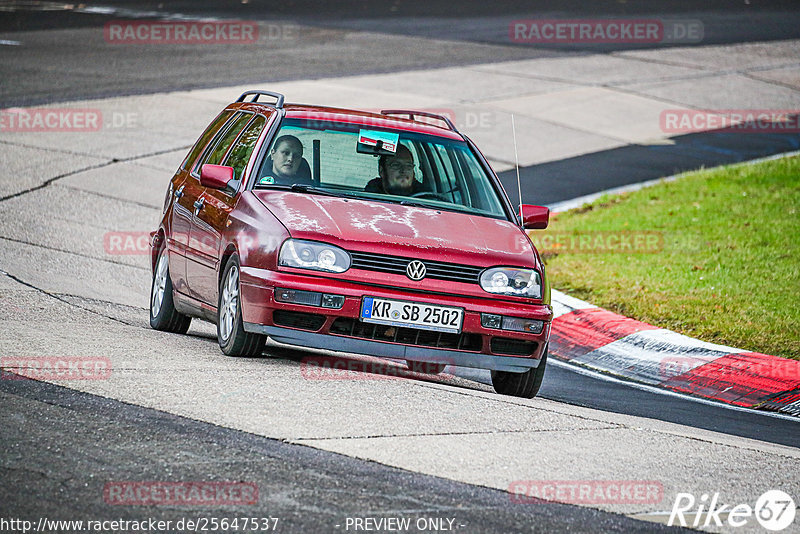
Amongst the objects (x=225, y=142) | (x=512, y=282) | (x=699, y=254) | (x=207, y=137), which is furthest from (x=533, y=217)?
(x=699, y=254)

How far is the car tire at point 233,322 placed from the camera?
24.7 ft

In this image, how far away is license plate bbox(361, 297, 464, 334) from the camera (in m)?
7.23

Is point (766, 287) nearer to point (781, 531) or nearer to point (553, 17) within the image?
point (781, 531)

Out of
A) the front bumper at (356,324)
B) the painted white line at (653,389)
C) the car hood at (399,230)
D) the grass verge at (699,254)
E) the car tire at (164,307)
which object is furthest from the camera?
the grass verge at (699,254)

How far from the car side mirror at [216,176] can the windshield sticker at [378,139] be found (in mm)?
905

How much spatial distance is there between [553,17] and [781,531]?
94.1 ft

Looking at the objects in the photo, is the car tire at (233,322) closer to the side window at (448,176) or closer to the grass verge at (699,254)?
the side window at (448,176)

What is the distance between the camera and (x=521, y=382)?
314 inches

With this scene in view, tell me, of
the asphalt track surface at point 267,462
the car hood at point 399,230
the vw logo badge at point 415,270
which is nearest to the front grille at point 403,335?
the vw logo badge at point 415,270

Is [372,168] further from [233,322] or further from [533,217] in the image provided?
[233,322]

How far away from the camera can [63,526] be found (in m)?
4.55

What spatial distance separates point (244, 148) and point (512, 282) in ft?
7.29

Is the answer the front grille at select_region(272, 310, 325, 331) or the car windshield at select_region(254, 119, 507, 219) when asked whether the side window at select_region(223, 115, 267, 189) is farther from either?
the front grille at select_region(272, 310, 325, 331)

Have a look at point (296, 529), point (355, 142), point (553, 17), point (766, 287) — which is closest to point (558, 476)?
point (296, 529)
